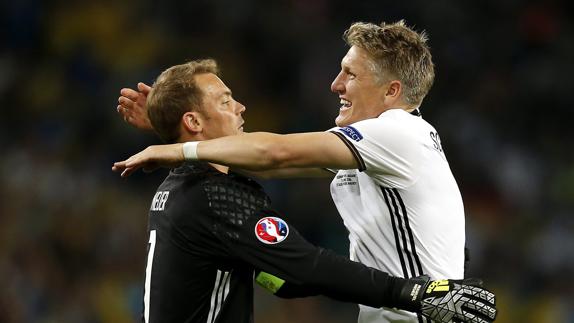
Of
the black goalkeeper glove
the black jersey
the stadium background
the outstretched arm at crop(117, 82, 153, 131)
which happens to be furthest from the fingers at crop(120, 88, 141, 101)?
the stadium background

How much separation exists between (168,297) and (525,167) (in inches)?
256

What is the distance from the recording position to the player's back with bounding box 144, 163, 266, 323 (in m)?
3.37

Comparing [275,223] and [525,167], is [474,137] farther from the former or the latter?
[275,223]

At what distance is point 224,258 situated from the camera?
3385mm

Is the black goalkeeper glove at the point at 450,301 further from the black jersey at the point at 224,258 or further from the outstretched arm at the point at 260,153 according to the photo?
the outstretched arm at the point at 260,153

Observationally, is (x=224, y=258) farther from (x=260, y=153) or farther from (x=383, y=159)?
(x=383, y=159)

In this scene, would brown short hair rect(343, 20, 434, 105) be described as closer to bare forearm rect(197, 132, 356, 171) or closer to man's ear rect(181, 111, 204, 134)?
bare forearm rect(197, 132, 356, 171)

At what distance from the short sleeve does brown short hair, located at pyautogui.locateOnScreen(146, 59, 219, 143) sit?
563mm

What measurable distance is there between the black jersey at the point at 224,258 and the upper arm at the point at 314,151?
176 millimetres

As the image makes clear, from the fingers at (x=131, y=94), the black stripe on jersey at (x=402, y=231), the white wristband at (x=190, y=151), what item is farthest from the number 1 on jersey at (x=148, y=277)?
the black stripe on jersey at (x=402, y=231)

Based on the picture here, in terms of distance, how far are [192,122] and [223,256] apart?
22.5 inches

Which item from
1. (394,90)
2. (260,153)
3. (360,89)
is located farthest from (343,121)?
(260,153)

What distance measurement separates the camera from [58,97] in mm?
9477

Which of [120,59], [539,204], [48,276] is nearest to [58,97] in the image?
[120,59]
